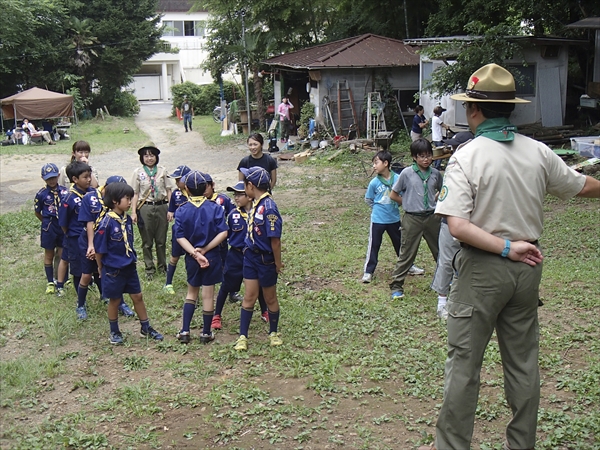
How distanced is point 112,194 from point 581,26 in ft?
46.1

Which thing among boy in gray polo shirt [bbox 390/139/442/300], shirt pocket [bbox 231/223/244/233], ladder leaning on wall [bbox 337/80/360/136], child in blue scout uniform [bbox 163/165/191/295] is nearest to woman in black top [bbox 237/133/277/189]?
child in blue scout uniform [bbox 163/165/191/295]

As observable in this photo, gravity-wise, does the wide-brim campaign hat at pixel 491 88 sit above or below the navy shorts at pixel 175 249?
above

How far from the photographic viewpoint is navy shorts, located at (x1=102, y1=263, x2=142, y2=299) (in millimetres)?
6207

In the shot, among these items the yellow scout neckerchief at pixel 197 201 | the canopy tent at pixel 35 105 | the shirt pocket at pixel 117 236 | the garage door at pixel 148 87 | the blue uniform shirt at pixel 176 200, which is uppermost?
the garage door at pixel 148 87

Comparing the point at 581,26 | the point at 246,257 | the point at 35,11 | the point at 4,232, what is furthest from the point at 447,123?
the point at 35,11

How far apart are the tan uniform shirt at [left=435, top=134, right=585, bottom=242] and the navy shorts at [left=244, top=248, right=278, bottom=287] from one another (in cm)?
264

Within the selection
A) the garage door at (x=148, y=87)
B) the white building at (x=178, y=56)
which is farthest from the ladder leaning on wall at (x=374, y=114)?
the garage door at (x=148, y=87)

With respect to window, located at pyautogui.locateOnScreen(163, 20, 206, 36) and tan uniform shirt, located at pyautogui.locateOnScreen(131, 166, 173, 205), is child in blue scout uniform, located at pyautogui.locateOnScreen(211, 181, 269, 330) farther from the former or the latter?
window, located at pyautogui.locateOnScreen(163, 20, 206, 36)

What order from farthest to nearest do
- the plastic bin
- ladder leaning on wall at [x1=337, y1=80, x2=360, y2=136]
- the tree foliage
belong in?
the tree foliage < ladder leaning on wall at [x1=337, y1=80, x2=360, y2=136] < the plastic bin

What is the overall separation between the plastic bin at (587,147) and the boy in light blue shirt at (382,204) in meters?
8.45

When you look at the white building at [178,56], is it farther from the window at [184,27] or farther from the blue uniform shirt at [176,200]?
the blue uniform shirt at [176,200]

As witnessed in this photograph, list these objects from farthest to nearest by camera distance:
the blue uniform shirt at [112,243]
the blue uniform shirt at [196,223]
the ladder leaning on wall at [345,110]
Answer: the ladder leaning on wall at [345,110] < the blue uniform shirt at [196,223] < the blue uniform shirt at [112,243]

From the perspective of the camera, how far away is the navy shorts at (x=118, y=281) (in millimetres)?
6207

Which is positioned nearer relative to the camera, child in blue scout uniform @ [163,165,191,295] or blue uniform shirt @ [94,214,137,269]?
blue uniform shirt @ [94,214,137,269]
